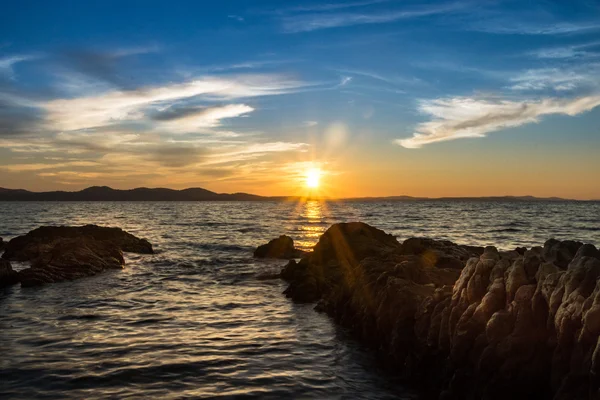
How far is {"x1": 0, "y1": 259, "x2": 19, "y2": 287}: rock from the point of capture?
26.4 metres

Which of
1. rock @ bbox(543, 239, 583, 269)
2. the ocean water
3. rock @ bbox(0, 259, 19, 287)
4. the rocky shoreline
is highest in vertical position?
rock @ bbox(543, 239, 583, 269)

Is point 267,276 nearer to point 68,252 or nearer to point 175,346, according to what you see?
point 68,252

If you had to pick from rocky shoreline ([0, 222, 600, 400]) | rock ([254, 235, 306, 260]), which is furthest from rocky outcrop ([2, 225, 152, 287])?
rocky shoreline ([0, 222, 600, 400])

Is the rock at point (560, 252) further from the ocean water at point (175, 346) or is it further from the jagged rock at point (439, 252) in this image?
the jagged rock at point (439, 252)

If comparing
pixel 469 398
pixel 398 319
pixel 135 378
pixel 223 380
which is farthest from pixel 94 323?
pixel 469 398

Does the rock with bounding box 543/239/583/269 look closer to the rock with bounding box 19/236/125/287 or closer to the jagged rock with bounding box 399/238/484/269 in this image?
the jagged rock with bounding box 399/238/484/269

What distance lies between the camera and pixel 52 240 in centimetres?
4206

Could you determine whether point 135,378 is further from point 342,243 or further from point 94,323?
point 342,243

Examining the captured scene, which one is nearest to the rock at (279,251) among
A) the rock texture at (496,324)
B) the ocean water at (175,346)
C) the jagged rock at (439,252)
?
the ocean water at (175,346)

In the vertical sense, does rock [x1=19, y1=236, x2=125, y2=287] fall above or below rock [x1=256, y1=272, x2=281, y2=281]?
above

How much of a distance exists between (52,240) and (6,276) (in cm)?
1630

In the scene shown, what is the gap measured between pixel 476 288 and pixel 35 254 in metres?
37.3

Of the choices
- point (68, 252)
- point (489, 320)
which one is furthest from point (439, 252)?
point (68, 252)

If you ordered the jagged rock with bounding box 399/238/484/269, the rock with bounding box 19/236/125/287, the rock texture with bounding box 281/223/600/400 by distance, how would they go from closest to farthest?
the rock texture with bounding box 281/223/600/400
the jagged rock with bounding box 399/238/484/269
the rock with bounding box 19/236/125/287
